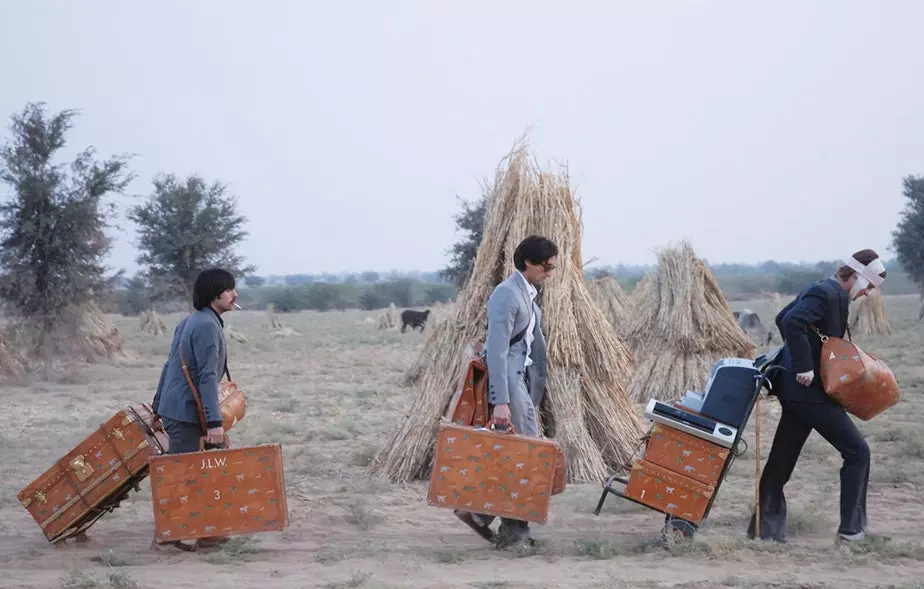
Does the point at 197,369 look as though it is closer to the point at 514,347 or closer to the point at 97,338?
the point at 514,347

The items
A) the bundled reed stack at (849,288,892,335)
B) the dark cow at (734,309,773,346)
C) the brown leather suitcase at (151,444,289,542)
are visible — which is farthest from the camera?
the bundled reed stack at (849,288,892,335)

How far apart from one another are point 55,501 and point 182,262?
18.9 metres

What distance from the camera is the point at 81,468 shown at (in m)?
5.39

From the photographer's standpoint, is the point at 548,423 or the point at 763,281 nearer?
the point at 548,423

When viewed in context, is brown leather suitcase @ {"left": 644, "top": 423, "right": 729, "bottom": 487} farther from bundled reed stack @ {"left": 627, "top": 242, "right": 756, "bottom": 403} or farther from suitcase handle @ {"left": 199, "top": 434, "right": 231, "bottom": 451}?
bundled reed stack @ {"left": 627, "top": 242, "right": 756, "bottom": 403}

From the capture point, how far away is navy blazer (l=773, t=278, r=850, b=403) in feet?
16.9

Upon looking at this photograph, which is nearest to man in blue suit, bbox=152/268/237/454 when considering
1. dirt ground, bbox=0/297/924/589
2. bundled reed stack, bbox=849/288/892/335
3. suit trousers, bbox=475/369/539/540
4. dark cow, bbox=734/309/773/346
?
dirt ground, bbox=0/297/924/589

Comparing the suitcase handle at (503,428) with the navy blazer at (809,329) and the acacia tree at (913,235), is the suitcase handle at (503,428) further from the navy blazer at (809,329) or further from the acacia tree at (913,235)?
the acacia tree at (913,235)

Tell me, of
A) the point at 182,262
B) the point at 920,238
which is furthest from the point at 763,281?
the point at 182,262

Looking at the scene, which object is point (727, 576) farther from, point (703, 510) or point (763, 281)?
point (763, 281)

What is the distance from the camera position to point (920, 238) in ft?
108

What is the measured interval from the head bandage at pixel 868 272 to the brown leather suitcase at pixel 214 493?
10.3 ft

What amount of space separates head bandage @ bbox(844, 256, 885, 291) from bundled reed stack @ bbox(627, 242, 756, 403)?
23.3 feet

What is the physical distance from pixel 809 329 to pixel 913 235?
31.0 meters
